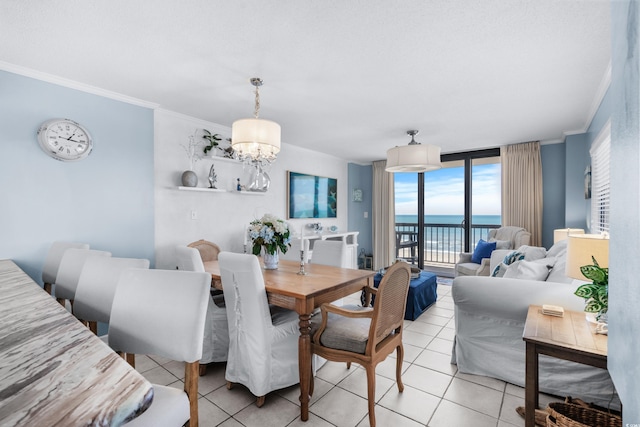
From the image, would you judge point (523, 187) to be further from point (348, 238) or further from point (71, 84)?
point (71, 84)

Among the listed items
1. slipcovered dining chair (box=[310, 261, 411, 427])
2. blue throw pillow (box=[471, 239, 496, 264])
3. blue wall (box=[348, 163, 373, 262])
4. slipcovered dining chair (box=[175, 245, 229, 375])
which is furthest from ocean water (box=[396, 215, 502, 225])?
slipcovered dining chair (box=[175, 245, 229, 375])

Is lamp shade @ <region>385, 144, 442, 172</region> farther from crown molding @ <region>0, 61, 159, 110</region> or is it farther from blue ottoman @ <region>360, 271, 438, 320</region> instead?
crown molding @ <region>0, 61, 159, 110</region>

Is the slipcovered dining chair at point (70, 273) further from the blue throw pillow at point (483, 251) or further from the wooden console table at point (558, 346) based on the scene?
the blue throw pillow at point (483, 251)

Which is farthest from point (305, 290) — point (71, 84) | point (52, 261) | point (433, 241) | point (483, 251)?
point (433, 241)

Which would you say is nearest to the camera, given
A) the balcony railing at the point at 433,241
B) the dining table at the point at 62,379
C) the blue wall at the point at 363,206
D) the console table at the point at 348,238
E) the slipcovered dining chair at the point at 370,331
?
the dining table at the point at 62,379

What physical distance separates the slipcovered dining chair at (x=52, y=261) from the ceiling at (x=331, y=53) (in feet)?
4.73

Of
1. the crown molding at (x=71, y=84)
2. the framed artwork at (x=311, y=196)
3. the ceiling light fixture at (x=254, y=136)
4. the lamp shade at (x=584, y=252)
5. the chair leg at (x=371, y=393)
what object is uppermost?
the crown molding at (x=71, y=84)

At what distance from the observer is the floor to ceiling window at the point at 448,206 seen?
5555 mm

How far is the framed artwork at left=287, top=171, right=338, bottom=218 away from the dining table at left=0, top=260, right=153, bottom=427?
4068 millimetres

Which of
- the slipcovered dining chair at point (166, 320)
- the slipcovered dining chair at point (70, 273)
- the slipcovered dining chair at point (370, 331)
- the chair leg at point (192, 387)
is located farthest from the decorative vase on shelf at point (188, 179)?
the chair leg at point (192, 387)

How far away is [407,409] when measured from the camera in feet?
6.41

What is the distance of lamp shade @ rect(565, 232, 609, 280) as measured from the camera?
167 cm

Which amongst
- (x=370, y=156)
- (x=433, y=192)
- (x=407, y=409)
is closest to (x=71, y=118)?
(x=407, y=409)

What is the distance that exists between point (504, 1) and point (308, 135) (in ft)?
10.1
